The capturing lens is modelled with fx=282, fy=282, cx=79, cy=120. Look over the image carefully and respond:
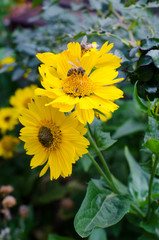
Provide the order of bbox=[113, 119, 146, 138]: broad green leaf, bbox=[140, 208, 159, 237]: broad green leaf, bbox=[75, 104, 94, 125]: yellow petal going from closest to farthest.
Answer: bbox=[75, 104, 94, 125]: yellow petal, bbox=[140, 208, 159, 237]: broad green leaf, bbox=[113, 119, 146, 138]: broad green leaf

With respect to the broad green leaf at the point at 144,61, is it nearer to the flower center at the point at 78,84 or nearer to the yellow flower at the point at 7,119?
the flower center at the point at 78,84

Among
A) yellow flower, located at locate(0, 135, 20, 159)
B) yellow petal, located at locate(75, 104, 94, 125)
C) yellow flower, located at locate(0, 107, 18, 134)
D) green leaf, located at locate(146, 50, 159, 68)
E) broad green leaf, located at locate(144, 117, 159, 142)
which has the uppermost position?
green leaf, located at locate(146, 50, 159, 68)

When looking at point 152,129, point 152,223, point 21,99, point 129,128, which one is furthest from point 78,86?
point 21,99

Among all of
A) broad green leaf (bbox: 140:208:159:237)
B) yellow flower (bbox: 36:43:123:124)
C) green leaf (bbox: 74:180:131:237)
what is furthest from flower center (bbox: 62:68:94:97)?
broad green leaf (bbox: 140:208:159:237)

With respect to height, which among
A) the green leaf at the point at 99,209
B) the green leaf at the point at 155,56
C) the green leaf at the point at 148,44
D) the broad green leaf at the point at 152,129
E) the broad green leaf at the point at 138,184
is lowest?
the broad green leaf at the point at 138,184

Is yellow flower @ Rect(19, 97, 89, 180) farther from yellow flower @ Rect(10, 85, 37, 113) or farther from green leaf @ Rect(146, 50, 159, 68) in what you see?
yellow flower @ Rect(10, 85, 37, 113)

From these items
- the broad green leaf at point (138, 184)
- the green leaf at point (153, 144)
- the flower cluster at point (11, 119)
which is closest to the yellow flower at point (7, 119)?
the flower cluster at point (11, 119)

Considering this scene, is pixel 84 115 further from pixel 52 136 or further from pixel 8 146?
pixel 8 146
